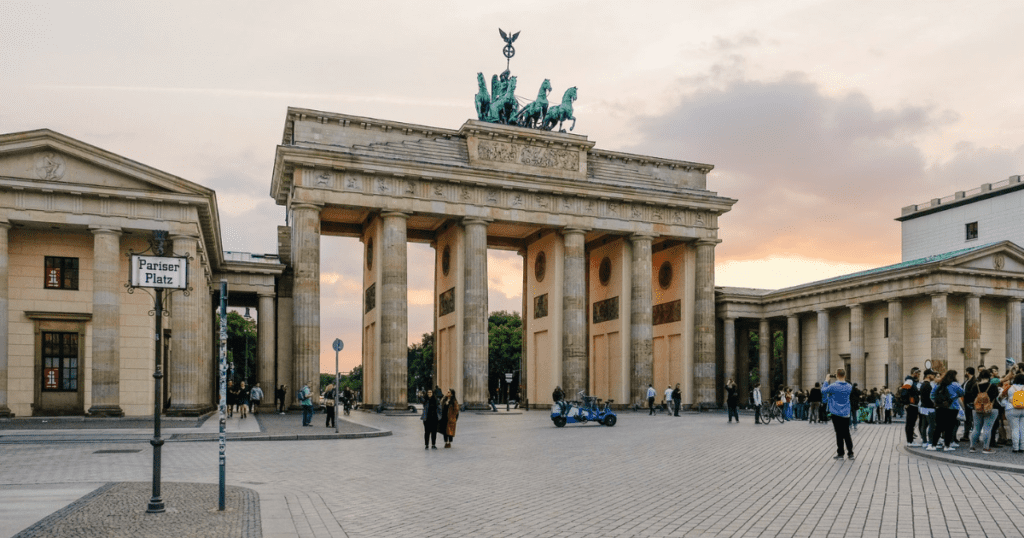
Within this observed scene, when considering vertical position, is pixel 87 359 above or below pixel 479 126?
below

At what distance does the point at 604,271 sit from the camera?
199 ft

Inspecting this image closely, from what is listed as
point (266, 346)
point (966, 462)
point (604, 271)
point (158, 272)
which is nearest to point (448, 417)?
point (966, 462)

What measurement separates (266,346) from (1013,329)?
42.6 m

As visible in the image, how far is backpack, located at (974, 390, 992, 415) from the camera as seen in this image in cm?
1944

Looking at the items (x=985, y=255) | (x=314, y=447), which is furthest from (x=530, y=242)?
(x=314, y=447)

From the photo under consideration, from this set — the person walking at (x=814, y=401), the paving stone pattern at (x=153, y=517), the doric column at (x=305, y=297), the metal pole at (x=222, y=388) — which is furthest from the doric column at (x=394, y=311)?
the metal pole at (x=222, y=388)

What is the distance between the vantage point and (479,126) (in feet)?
171

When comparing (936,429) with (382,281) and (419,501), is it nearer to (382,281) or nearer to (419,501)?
(419,501)

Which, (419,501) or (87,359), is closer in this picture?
(419,501)

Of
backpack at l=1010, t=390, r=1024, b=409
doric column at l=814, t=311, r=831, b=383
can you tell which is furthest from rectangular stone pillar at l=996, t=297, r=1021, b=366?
backpack at l=1010, t=390, r=1024, b=409

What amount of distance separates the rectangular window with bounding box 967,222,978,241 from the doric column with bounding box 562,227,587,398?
37.6 meters

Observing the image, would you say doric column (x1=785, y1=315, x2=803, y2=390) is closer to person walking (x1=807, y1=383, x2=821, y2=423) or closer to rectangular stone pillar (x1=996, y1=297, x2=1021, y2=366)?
rectangular stone pillar (x1=996, y1=297, x2=1021, y2=366)

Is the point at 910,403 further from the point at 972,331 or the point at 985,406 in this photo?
the point at 972,331

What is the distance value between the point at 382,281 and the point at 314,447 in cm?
2622
